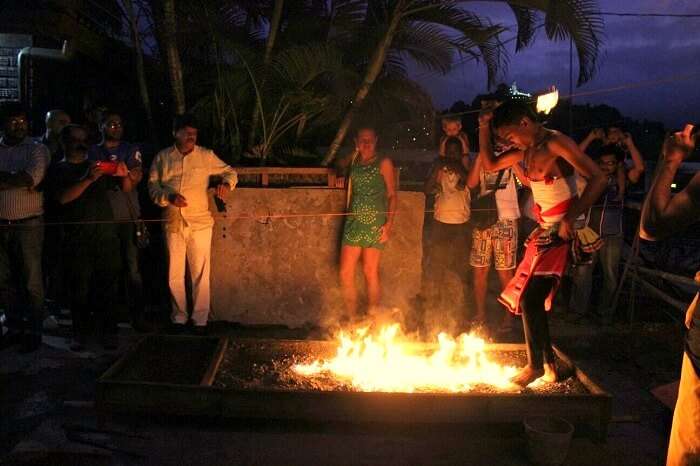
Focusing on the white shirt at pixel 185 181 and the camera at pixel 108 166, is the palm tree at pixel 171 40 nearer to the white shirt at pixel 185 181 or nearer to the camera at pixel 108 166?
the white shirt at pixel 185 181

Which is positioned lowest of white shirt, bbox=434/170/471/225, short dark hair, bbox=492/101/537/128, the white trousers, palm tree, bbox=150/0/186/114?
the white trousers

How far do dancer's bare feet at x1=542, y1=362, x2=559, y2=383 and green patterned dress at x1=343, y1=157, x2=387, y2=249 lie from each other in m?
2.30

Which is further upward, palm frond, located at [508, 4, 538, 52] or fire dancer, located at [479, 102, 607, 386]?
palm frond, located at [508, 4, 538, 52]

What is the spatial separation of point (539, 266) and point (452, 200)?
216cm

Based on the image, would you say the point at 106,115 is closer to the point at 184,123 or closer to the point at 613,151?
the point at 184,123

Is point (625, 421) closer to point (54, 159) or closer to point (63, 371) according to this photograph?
point (63, 371)

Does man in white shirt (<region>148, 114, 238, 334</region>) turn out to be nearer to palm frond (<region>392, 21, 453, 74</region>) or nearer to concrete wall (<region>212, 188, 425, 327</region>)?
concrete wall (<region>212, 188, 425, 327</region>)

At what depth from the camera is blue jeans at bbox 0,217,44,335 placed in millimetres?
6020

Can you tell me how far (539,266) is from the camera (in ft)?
16.0

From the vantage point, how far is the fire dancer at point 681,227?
263 centimetres


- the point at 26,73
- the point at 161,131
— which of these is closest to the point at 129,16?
the point at 161,131

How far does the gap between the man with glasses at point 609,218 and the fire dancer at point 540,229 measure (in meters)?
2.30

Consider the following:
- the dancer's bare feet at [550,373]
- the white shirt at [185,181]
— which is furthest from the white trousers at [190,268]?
the dancer's bare feet at [550,373]

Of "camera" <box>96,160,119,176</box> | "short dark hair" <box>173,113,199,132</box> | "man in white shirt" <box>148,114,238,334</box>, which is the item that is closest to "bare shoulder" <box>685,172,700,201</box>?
"man in white shirt" <box>148,114,238,334</box>
